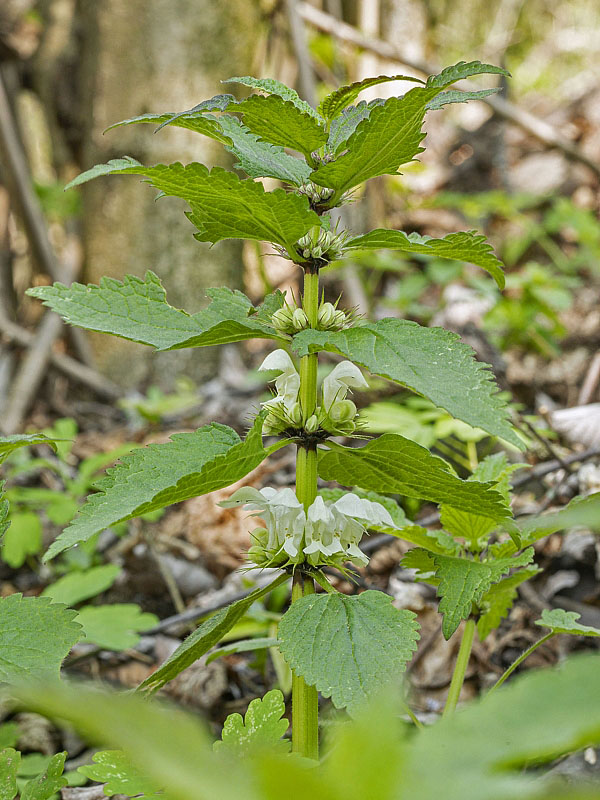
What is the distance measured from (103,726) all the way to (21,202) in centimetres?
371

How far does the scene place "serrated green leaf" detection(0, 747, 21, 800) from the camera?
2.28 ft

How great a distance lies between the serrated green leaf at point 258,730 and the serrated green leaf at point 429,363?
1.21 feet

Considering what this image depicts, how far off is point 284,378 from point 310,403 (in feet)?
0.19

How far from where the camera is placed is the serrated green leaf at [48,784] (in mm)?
711

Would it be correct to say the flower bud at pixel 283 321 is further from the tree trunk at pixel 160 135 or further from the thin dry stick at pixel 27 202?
the thin dry stick at pixel 27 202

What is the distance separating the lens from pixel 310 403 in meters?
0.84

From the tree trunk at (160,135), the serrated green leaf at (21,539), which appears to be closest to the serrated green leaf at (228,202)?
the serrated green leaf at (21,539)

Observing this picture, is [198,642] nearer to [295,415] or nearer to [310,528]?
[310,528]

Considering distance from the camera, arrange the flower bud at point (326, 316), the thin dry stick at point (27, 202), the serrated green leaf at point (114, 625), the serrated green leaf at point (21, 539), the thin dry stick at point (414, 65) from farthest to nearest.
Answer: the thin dry stick at point (414, 65) < the thin dry stick at point (27, 202) < the serrated green leaf at point (21, 539) < the serrated green leaf at point (114, 625) < the flower bud at point (326, 316)

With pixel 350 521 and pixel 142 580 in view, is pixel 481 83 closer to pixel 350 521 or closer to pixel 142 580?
pixel 142 580

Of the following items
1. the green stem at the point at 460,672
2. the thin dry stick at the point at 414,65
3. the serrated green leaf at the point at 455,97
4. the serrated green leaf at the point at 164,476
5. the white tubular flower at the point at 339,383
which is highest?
the thin dry stick at the point at 414,65

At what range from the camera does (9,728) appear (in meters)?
0.97

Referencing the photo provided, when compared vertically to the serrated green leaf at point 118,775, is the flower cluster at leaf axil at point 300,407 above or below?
above

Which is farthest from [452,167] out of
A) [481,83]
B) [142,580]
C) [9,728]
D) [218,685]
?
[9,728]
